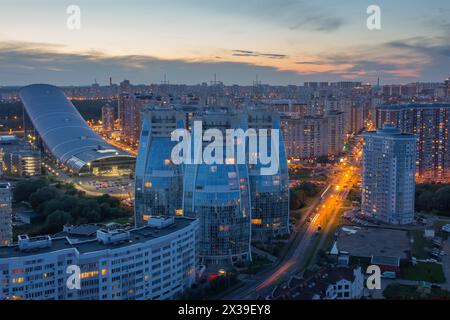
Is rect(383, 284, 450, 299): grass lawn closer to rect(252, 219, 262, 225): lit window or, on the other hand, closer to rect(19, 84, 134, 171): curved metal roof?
rect(252, 219, 262, 225): lit window

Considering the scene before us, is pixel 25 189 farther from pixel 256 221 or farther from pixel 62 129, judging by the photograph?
pixel 62 129

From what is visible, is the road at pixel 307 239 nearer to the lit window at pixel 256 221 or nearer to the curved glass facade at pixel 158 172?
the lit window at pixel 256 221

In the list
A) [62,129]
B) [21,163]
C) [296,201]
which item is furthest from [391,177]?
[62,129]

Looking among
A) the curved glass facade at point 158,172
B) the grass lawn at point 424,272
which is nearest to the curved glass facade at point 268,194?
the curved glass facade at point 158,172

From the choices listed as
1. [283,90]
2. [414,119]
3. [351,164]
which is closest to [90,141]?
[351,164]

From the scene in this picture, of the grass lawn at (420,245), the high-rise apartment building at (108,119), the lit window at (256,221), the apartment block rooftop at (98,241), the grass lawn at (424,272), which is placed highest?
the high-rise apartment building at (108,119)

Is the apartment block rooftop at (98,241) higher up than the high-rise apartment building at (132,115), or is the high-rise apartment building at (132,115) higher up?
the high-rise apartment building at (132,115)

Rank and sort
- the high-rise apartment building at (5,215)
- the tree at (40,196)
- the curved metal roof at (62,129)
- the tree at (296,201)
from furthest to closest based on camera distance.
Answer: the curved metal roof at (62,129)
the tree at (40,196)
the tree at (296,201)
the high-rise apartment building at (5,215)
